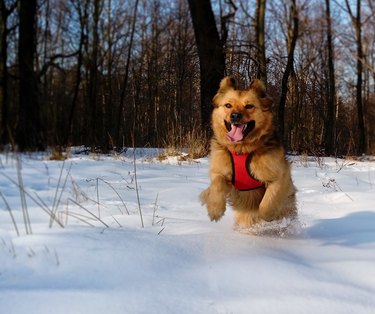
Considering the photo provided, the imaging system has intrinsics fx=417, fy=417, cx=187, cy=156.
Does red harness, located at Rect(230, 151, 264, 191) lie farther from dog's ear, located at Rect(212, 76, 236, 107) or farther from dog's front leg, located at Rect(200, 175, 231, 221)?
dog's ear, located at Rect(212, 76, 236, 107)

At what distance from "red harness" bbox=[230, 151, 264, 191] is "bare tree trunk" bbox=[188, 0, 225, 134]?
17.4 feet

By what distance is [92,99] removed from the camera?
63.2 ft

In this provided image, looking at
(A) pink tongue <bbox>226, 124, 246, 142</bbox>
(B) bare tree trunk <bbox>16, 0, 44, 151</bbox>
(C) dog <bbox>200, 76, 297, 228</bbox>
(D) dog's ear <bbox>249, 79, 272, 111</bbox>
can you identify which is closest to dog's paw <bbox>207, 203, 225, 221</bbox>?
(C) dog <bbox>200, 76, 297, 228</bbox>

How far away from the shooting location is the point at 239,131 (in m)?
3.38

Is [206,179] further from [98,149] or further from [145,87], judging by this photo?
[145,87]

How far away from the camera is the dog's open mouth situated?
11.1 ft

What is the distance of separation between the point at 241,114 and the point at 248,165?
42 cm

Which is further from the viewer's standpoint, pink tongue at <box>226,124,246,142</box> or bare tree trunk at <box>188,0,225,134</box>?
bare tree trunk at <box>188,0,225,134</box>

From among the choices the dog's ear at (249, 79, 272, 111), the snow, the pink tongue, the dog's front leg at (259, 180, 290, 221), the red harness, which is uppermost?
the dog's ear at (249, 79, 272, 111)

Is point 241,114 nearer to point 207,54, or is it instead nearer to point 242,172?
point 242,172

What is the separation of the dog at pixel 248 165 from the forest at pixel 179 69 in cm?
164

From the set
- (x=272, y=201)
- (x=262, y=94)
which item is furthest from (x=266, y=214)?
(x=262, y=94)

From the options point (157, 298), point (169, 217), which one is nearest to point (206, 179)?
point (169, 217)

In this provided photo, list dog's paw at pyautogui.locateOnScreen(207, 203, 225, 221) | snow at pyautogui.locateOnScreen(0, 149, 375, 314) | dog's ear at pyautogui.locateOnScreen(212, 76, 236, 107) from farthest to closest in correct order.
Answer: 1. dog's ear at pyautogui.locateOnScreen(212, 76, 236, 107)
2. dog's paw at pyautogui.locateOnScreen(207, 203, 225, 221)
3. snow at pyautogui.locateOnScreen(0, 149, 375, 314)
